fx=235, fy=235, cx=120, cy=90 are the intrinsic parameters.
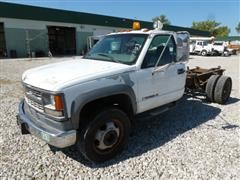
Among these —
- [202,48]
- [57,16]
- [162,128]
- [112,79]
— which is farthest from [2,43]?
[112,79]

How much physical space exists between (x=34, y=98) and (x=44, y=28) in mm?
29015

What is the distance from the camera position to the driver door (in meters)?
4.08

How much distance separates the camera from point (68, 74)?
3422 mm

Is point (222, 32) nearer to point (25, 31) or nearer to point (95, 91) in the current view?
point (25, 31)

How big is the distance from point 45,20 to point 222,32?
83123mm

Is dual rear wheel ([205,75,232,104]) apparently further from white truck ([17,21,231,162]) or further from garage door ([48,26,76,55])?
garage door ([48,26,76,55])

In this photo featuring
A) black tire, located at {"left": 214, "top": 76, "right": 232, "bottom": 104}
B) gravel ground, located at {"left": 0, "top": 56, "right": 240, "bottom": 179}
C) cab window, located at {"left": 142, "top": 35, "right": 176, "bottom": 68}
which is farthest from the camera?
black tire, located at {"left": 214, "top": 76, "right": 232, "bottom": 104}

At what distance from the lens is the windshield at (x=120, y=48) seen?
Answer: 13.5 feet

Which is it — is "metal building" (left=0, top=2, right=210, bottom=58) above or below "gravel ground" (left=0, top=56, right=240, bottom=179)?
above

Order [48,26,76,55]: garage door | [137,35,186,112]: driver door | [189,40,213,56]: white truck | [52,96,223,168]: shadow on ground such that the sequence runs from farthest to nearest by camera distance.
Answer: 1. [48,26,76,55]: garage door
2. [189,40,213,56]: white truck
3. [137,35,186,112]: driver door
4. [52,96,223,168]: shadow on ground

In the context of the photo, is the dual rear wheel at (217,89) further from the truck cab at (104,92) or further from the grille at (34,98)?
the grille at (34,98)

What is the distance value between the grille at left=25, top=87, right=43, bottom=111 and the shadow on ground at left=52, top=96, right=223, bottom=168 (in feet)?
3.24

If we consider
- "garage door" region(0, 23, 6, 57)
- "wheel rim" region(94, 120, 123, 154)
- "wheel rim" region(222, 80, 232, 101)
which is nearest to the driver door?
"wheel rim" region(94, 120, 123, 154)

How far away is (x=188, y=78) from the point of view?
6.77 metres
